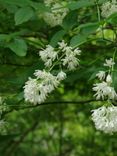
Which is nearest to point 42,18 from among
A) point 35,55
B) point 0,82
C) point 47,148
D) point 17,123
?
point 35,55

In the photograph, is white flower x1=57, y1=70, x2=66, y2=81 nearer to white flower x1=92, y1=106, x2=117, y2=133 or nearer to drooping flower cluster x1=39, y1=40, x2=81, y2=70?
drooping flower cluster x1=39, y1=40, x2=81, y2=70

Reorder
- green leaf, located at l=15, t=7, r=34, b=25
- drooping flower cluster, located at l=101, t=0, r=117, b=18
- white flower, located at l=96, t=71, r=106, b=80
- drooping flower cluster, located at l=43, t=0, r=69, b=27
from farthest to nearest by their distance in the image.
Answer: drooping flower cluster, located at l=43, t=0, r=69, b=27 → drooping flower cluster, located at l=101, t=0, r=117, b=18 → green leaf, located at l=15, t=7, r=34, b=25 → white flower, located at l=96, t=71, r=106, b=80

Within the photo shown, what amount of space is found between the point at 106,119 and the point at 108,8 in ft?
1.63

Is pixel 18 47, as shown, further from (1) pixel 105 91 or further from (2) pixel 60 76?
(1) pixel 105 91

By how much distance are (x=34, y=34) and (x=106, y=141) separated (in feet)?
6.26

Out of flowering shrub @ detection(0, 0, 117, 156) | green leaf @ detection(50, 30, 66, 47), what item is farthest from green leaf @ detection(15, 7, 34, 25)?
green leaf @ detection(50, 30, 66, 47)

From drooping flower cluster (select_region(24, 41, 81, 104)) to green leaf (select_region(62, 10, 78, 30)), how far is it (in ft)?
0.54

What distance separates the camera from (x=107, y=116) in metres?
1.25

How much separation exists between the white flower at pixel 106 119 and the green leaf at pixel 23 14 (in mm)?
403

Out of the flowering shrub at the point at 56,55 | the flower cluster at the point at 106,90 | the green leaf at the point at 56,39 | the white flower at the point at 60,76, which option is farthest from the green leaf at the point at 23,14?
the flower cluster at the point at 106,90

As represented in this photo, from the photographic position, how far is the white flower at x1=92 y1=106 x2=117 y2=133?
1.23m

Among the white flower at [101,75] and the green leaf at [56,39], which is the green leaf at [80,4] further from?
the white flower at [101,75]

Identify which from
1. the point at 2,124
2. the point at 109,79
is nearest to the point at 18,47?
the point at 109,79

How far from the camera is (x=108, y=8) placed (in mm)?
1612
